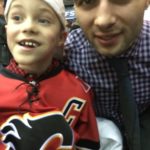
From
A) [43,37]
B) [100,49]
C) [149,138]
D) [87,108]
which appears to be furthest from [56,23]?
[149,138]

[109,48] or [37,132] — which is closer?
[37,132]

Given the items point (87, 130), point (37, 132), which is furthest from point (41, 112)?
point (87, 130)

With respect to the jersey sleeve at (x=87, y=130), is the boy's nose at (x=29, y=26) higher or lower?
higher

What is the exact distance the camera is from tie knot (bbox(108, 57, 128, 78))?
1346 mm

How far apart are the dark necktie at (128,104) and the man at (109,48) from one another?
1.3 inches

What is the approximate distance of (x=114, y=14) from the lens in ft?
4.05

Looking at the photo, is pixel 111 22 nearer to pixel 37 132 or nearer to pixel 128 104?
pixel 128 104

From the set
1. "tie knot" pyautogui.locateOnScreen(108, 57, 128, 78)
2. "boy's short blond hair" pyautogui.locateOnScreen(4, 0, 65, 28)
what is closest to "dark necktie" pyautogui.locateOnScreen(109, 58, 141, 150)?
"tie knot" pyautogui.locateOnScreen(108, 57, 128, 78)

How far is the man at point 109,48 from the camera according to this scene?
1.24 metres

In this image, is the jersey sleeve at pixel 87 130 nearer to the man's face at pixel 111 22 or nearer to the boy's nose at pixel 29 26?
the man's face at pixel 111 22

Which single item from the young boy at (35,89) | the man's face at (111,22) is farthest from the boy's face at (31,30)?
the man's face at (111,22)

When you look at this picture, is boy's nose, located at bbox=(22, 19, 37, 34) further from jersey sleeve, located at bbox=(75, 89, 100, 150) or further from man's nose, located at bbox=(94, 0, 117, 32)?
jersey sleeve, located at bbox=(75, 89, 100, 150)

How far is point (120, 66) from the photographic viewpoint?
136 centimetres

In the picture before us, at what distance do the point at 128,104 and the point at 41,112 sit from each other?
310 millimetres
